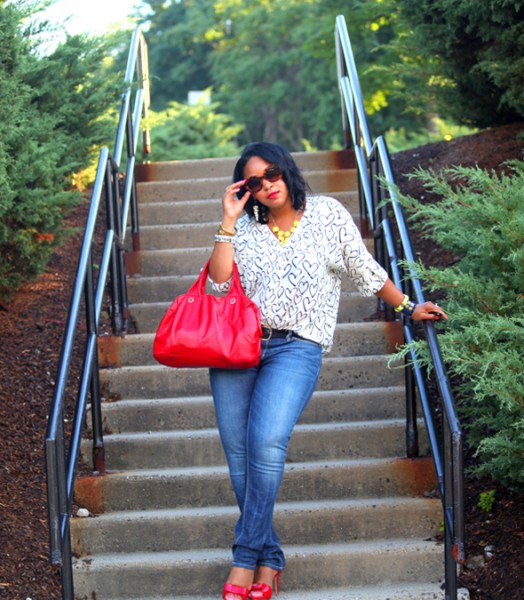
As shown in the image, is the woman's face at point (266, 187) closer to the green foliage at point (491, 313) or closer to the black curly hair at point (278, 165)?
the black curly hair at point (278, 165)

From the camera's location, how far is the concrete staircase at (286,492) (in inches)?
162

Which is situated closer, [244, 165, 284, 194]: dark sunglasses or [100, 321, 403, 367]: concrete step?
[244, 165, 284, 194]: dark sunglasses

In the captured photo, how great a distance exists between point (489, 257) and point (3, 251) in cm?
275

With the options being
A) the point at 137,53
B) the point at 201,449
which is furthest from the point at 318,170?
the point at 201,449

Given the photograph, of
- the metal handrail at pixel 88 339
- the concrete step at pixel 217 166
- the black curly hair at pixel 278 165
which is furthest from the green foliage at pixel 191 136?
the black curly hair at pixel 278 165

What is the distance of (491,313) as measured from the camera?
158 inches

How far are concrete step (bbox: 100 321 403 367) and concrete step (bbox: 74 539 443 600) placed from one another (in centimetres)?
152

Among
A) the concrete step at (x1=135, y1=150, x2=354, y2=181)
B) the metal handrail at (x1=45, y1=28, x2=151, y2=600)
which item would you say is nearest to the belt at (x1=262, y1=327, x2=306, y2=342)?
the metal handrail at (x1=45, y1=28, x2=151, y2=600)

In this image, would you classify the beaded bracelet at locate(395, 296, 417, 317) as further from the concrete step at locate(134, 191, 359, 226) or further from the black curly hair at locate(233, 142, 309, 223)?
the concrete step at locate(134, 191, 359, 226)

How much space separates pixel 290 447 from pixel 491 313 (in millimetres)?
1255

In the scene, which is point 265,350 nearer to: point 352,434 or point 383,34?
point 352,434

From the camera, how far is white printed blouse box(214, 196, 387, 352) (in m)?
3.75

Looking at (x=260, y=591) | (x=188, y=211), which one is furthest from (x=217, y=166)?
(x=260, y=591)

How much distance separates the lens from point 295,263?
12.3ft
